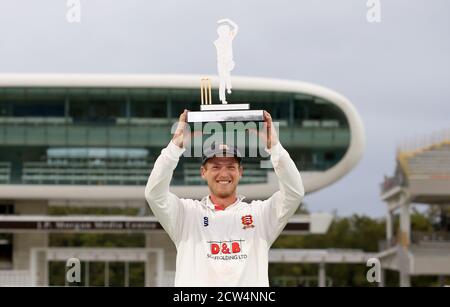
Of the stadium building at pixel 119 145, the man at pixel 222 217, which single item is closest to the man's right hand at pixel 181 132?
the man at pixel 222 217

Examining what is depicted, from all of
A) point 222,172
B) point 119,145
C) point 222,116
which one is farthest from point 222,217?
point 119,145

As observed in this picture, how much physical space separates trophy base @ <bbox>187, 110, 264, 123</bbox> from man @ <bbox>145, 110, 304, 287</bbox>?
7 centimetres

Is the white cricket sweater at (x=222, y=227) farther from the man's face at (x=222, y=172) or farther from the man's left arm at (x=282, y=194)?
the man's face at (x=222, y=172)

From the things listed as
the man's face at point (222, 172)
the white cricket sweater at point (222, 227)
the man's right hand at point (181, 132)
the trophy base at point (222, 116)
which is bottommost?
the white cricket sweater at point (222, 227)

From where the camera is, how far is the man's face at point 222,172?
6500mm

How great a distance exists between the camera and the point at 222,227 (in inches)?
261

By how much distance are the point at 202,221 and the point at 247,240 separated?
299 millimetres

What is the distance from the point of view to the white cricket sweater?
6.36m

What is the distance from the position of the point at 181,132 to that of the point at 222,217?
70cm
